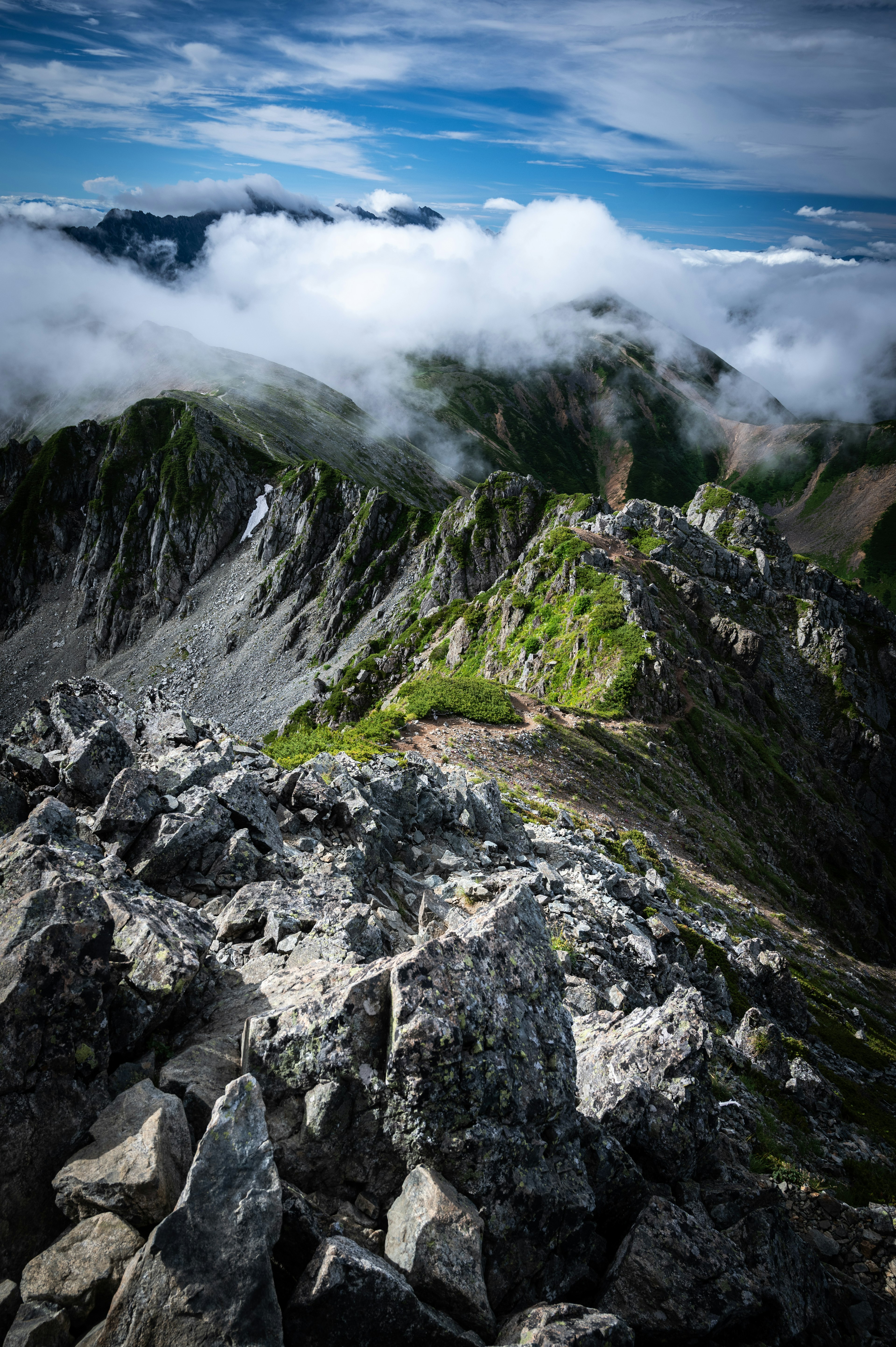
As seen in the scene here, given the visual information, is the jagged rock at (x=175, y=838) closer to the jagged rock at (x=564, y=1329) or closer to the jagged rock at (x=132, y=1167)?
the jagged rock at (x=132, y=1167)

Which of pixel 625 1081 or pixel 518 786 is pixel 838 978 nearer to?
pixel 518 786

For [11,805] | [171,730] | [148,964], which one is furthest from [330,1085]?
[171,730]

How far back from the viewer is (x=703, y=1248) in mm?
8695

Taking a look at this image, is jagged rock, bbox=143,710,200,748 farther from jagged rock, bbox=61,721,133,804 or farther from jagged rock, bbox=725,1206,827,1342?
jagged rock, bbox=725,1206,827,1342

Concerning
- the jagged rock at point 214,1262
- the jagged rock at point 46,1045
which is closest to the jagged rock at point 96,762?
the jagged rock at point 46,1045

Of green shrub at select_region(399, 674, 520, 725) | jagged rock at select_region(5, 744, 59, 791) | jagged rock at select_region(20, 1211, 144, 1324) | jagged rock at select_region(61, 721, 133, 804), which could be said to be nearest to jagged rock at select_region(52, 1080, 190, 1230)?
jagged rock at select_region(20, 1211, 144, 1324)

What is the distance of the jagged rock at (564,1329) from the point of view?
7000 mm

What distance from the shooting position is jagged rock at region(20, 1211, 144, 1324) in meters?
6.23

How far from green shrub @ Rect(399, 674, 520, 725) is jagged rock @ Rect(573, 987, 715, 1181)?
2788 cm

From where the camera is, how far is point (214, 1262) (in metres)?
6.33

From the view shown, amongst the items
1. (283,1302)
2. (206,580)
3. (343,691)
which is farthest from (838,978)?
(206,580)

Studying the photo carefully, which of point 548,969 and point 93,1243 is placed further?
point 548,969

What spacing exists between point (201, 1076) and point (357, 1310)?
130 inches

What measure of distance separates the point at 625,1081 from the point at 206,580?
5658 inches
